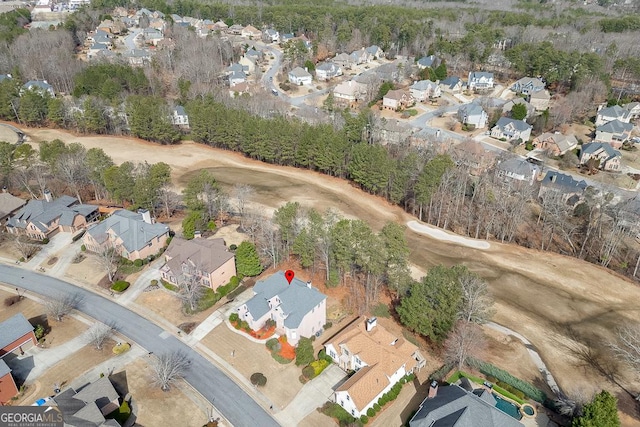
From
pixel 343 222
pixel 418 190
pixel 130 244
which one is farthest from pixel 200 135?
pixel 343 222

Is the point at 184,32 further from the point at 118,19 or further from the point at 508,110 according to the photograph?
the point at 508,110

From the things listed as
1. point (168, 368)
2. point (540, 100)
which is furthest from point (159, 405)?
point (540, 100)

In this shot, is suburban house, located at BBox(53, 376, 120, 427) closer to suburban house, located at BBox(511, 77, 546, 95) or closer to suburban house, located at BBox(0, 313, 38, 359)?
A: suburban house, located at BBox(0, 313, 38, 359)

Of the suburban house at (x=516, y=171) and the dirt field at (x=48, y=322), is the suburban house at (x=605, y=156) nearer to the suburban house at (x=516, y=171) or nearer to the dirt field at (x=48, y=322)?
the suburban house at (x=516, y=171)

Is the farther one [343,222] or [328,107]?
[328,107]

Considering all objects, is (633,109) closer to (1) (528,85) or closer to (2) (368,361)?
(1) (528,85)

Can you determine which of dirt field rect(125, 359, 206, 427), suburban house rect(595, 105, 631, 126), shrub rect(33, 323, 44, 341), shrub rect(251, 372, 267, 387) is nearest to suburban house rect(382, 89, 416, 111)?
suburban house rect(595, 105, 631, 126)
